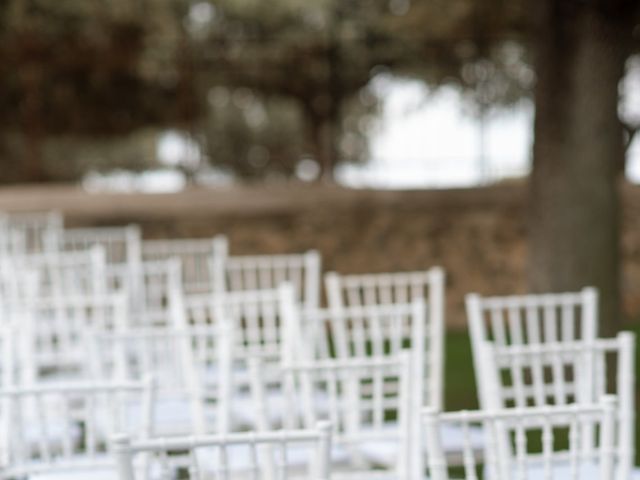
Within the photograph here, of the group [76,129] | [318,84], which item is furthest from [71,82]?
[318,84]

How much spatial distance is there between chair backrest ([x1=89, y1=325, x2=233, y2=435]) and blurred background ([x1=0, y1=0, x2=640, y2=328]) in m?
4.75

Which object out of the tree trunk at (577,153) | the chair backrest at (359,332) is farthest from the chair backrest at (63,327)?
the tree trunk at (577,153)

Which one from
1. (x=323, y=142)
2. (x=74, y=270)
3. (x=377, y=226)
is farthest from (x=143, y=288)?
(x=323, y=142)

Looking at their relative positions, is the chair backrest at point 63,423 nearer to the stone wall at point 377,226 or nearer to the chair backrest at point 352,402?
the chair backrest at point 352,402

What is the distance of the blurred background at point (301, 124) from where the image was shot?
10141 millimetres

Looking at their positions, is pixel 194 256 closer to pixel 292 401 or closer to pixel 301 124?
pixel 301 124

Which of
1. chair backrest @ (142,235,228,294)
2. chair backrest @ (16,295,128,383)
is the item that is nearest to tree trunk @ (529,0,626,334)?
chair backrest @ (142,235,228,294)

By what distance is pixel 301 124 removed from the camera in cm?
1112

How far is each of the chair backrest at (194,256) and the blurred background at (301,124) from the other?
0.38m

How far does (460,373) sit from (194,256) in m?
1.86

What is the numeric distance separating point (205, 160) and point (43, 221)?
Answer: 192 centimetres

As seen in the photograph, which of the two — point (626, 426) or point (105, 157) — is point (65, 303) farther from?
point (105, 157)

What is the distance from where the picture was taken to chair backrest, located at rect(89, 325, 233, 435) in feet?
11.7

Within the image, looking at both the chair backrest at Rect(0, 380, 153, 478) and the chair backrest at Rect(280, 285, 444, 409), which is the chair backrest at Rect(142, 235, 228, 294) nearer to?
the chair backrest at Rect(280, 285, 444, 409)
